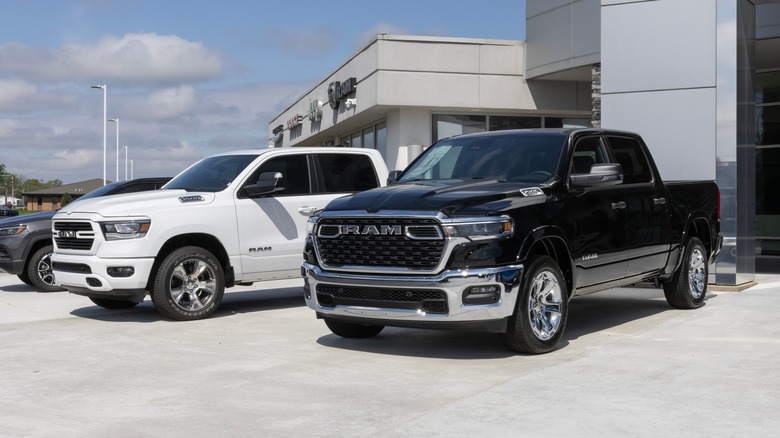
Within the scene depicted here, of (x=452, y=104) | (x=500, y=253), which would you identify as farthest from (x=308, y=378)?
(x=452, y=104)

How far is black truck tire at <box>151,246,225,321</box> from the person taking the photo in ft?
33.1

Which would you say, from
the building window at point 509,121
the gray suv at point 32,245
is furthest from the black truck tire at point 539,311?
the building window at point 509,121

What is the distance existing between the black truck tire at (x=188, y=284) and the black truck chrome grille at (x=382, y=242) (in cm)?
282

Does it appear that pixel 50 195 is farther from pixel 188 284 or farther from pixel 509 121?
pixel 188 284

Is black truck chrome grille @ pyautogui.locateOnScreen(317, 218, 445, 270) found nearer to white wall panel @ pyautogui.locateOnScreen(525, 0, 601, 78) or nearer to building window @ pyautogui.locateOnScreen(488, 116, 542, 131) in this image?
white wall panel @ pyautogui.locateOnScreen(525, 0, 601, 78)

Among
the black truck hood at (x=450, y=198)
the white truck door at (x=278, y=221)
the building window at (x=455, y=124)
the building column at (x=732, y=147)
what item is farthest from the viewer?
the building window at (x=455, y=124)

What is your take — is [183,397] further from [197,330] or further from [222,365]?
[197,330]

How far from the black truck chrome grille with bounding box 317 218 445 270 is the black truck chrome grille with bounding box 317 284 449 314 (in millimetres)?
200

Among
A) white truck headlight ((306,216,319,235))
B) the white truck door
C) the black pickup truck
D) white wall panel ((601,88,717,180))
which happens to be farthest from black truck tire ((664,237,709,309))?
white truck headlight ((306,216,319,235))

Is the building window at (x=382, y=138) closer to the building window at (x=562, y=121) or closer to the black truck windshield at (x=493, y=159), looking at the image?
the building window at (x=562, y=121)

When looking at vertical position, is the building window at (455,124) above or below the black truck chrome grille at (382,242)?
above

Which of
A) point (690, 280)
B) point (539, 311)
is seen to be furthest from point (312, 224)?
point (690, 280)

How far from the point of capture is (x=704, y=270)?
10.9 metres

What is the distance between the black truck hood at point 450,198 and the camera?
7340 millimetres
